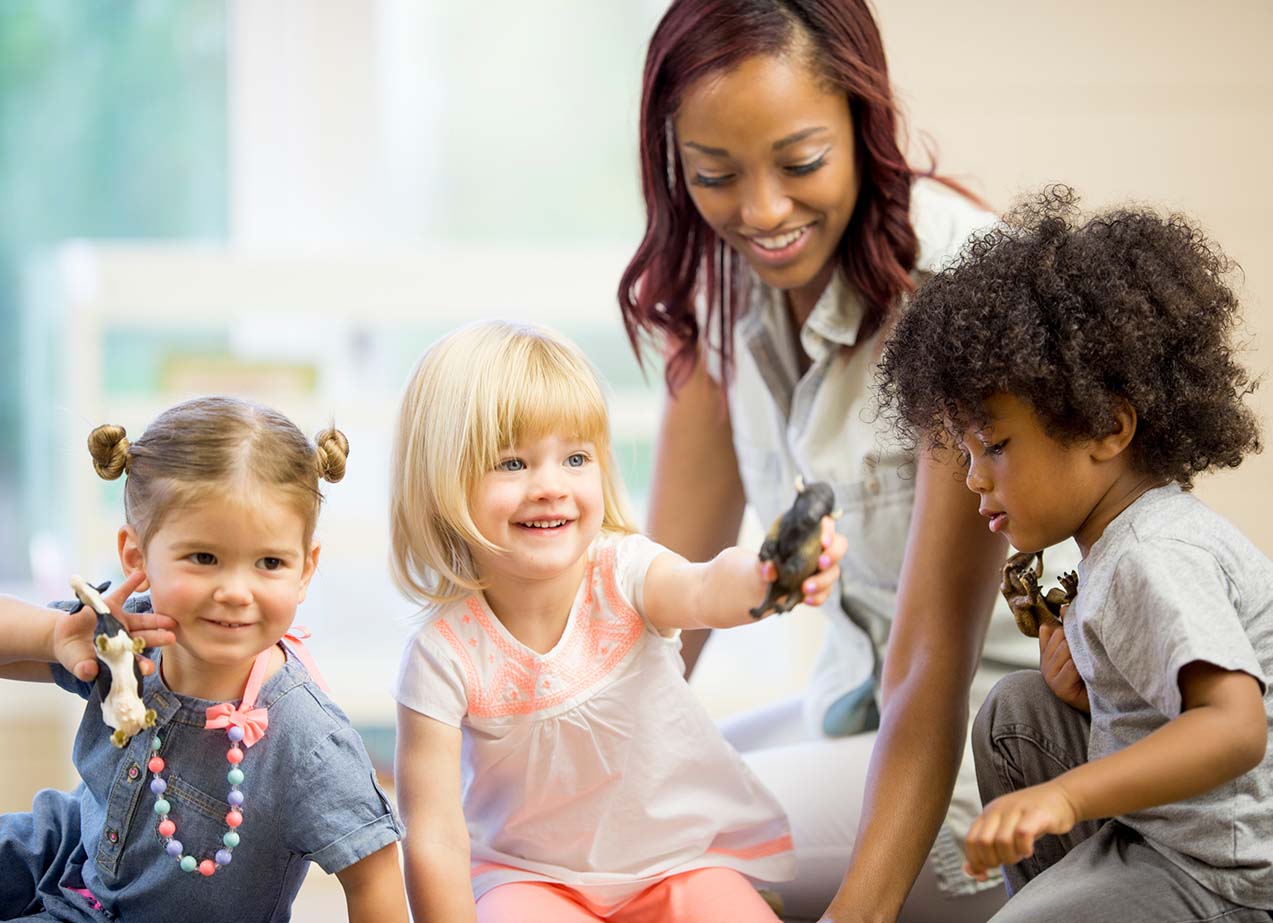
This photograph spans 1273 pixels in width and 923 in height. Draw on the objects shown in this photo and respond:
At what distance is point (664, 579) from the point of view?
1519 mm

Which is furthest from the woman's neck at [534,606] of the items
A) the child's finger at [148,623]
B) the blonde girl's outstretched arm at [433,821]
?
the child's finger at [148,623]

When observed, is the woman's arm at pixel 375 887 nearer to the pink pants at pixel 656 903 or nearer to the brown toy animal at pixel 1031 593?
the pink pants at pixel 656 903

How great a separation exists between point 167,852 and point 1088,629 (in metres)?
0.87

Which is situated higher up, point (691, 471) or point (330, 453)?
point (330, 453)

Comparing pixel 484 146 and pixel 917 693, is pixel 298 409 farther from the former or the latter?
pixel 917 693

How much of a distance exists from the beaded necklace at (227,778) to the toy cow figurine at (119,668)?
0.05 metres

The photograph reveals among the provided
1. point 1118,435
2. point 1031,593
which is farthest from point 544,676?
point 1118,435

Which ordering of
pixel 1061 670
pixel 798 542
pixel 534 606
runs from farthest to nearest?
pixel 534 606 < pixel 1061 670 < pixel 798 542

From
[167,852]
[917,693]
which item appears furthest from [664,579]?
[167,852]

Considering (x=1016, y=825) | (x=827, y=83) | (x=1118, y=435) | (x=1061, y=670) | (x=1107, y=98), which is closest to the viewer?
(x=1016, y=825)

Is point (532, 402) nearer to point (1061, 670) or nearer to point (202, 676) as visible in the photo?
point (202, 676)

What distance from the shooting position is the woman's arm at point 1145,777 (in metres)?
1.11

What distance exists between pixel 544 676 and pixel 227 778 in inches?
13.2

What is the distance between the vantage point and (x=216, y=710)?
1.34m
